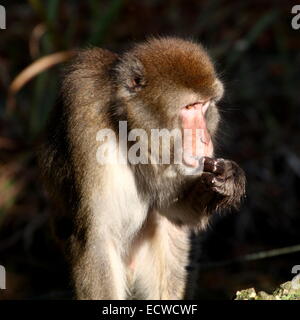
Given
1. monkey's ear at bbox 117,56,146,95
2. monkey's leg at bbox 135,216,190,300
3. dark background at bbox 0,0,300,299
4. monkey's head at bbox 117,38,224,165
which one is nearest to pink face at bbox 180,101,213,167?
monkey's head at bbox 117,38,224,165

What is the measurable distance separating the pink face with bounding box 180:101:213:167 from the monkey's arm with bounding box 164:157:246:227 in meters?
0.06

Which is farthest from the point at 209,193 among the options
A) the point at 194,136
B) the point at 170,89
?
the point at 170,89

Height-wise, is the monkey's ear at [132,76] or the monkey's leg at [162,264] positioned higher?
the monkey's ear at [132,76]

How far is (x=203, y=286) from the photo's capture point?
6.82 m

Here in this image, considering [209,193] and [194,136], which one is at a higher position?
[194,136]

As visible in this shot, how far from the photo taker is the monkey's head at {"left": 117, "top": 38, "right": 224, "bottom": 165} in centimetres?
406

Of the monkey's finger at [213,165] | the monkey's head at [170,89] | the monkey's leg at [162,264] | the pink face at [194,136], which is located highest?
the monkey's head at [170,89]

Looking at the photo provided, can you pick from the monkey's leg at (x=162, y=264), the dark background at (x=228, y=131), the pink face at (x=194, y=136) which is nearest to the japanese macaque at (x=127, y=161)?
the pink face at (x=194, y=136)

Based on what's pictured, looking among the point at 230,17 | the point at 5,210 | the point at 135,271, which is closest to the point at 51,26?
the point at 5,210

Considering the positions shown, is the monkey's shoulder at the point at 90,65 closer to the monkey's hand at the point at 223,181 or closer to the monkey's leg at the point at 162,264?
the monkey's hand at the point at 223,181

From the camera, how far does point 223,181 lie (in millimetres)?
4148

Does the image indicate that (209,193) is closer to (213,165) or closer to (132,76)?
(213,165)

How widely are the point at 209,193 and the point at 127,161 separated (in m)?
0.51

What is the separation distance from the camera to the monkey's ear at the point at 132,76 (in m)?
4.14
